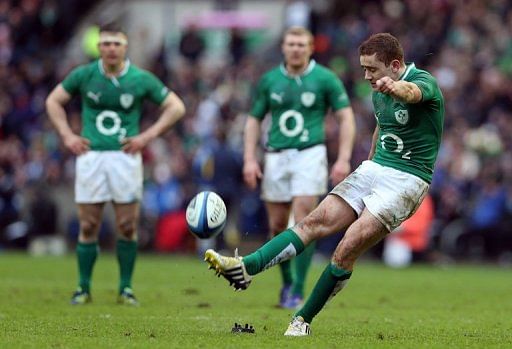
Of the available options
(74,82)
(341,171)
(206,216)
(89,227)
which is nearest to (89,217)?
(89,227)

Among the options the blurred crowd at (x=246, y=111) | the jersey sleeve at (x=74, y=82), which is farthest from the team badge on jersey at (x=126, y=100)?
the blurred crowd at (x=246, y=111)

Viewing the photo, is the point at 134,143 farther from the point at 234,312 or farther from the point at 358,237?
the point at 358,237

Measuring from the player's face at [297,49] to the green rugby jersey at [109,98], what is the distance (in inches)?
56.9

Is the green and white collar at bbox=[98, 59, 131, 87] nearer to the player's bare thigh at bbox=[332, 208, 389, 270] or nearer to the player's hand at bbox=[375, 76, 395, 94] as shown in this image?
the player's bare thigh at bbox=[332, 208, 389, 270]

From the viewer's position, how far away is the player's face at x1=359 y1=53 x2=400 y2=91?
9148mm

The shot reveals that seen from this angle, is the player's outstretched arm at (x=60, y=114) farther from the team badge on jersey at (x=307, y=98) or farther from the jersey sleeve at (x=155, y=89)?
the team badge on jersey at (x=307, y=98)

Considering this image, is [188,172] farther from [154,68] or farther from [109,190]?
[109,190]

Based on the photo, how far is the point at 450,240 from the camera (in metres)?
22.6

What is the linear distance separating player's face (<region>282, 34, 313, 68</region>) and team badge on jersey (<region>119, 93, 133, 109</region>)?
71.3 inches

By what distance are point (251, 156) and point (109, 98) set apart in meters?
1.69

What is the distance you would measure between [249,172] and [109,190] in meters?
1.53

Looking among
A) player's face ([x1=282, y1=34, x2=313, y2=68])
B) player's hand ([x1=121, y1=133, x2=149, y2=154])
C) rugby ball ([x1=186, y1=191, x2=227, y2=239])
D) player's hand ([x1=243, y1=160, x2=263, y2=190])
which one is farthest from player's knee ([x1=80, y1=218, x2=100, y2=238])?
rugby ball ([x1=186, y1=191, x2=227, y2=239])

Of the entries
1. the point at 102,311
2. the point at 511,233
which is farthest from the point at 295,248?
the point at 511,233

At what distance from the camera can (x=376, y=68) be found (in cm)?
916
